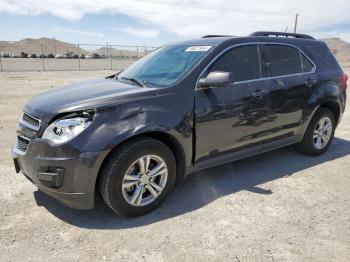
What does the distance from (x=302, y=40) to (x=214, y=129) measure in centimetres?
238

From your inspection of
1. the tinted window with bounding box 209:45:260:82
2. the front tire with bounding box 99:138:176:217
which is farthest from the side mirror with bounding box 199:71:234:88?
the front tire with bounding box 99:138:176:217

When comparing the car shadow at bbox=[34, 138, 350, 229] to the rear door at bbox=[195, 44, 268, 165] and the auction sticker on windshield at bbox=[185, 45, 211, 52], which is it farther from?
the auction sticker on windshield at bbox=[185, 45, 211, 52]

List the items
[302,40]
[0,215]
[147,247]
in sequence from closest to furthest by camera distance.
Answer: [147,247], [0,215], [302,40]

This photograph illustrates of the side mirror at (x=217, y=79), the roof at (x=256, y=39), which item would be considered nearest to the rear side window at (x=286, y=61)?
the roof at (x=256, y=39)

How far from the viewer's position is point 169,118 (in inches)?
140

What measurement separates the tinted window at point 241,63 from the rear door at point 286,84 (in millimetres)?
186

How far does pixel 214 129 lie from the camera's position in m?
3.93

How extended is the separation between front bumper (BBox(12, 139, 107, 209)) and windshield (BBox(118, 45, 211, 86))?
4.11 ft

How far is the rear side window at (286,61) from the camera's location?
4.65 metres

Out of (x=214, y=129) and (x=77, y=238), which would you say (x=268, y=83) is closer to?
(x=214, y=129)

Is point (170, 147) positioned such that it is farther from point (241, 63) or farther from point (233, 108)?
point (241, 63)

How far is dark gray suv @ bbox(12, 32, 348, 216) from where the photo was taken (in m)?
3.17

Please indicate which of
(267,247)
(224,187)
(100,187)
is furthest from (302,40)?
(100,187)

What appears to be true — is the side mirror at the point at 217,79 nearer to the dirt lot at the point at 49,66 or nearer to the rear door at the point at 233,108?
the rear door at the point at 233,108
